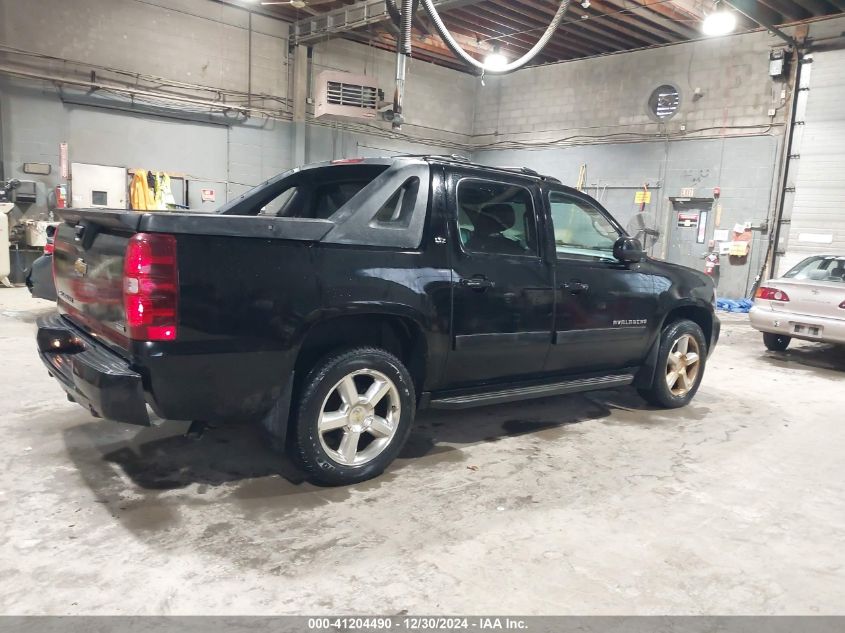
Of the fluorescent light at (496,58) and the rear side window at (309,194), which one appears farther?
the fluorescent light at (496,58)

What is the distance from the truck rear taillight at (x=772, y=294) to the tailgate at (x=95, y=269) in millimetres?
7398

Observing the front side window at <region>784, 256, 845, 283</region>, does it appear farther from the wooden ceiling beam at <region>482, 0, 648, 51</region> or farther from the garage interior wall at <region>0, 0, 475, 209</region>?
the garage interior wall at <region>0, 0, 475, 209</region>

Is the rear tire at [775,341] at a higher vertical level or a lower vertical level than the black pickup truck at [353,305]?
lower

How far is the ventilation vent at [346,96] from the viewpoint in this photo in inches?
492

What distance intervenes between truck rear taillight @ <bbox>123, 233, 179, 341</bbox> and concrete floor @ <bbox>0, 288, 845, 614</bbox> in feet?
2.96

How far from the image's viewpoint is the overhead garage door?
11.1 m

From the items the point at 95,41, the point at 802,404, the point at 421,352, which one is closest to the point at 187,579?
the point at 421,352

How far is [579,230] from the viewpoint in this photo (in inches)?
171

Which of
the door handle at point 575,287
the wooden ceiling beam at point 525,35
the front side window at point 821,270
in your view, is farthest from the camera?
the wooden ceiling beam at point 525,35

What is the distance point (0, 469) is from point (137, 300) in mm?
1562

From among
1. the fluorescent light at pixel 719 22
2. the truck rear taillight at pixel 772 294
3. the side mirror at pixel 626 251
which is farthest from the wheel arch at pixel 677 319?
the fluorescent light at pixel 719 22

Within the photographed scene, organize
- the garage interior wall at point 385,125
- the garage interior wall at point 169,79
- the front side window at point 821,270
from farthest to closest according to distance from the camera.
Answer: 1. the garage interior wall at point 385,125
2. the garage interior wall at point 169,79
3. the front side window at point 821,270

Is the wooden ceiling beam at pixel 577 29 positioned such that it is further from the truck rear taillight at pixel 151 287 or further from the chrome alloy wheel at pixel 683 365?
the truck rear taillight at pixel 151 287

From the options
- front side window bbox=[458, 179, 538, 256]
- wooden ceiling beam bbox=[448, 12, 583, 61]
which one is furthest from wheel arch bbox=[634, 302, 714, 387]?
wooden ceiling beam bbox=[448, 12, 583, 61]
